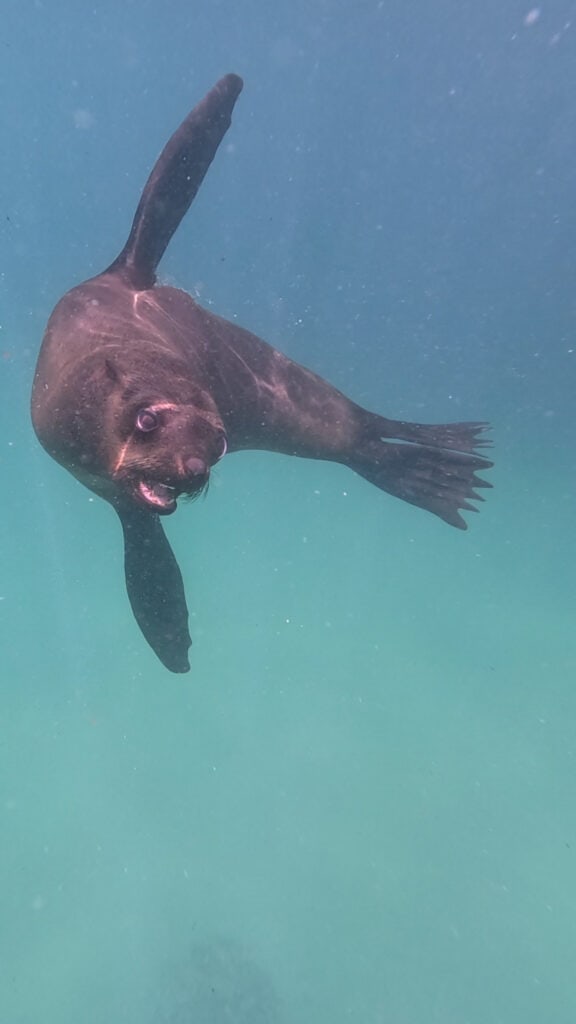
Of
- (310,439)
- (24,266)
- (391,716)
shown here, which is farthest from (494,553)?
(310,439)

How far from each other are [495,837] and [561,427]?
12.6 meters

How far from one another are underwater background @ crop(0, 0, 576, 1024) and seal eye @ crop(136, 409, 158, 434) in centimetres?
1039

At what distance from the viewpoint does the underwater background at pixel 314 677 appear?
36.0 ft

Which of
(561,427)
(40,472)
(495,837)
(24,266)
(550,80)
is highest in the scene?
(550,80)

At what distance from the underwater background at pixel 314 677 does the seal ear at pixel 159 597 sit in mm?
8230

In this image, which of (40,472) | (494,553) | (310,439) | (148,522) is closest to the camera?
(148,522)

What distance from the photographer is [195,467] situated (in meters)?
2.74

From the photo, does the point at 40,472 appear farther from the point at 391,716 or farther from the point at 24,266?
the point at 391,716

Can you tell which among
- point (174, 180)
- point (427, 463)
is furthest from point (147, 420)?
point (427, 463)

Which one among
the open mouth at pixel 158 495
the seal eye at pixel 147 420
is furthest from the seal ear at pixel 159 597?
the seal eye at pixel 147 420

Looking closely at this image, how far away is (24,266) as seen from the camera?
16688mm

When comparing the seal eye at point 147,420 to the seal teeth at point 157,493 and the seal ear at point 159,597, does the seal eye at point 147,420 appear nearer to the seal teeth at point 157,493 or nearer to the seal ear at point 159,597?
the seal teeth at point 157,493

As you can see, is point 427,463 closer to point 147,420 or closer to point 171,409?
point 171,409

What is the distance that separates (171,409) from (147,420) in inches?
5.5
